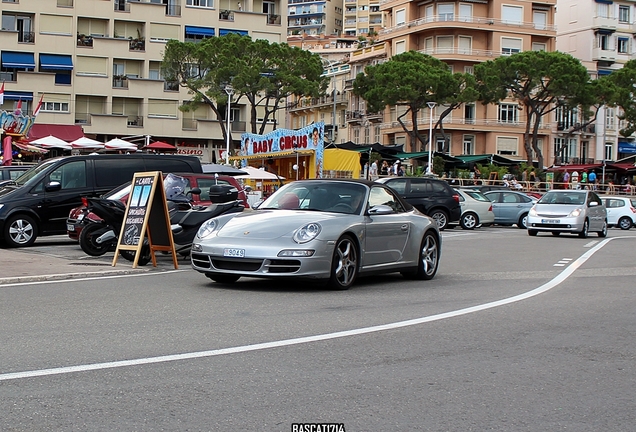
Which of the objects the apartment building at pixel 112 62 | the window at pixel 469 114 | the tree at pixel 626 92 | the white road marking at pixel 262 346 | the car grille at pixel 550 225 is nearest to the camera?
the white road marking at pixel 262 346

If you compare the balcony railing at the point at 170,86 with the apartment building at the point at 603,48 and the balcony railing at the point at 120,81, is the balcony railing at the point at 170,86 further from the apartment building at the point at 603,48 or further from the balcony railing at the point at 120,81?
the apartment building at the point at 603,48

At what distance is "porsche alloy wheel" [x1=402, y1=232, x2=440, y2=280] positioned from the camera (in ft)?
45.1

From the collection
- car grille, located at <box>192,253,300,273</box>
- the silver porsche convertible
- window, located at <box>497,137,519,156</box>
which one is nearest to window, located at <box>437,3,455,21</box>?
window, located at <box>497,137,519,156</box>

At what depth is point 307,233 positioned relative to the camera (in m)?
11.6

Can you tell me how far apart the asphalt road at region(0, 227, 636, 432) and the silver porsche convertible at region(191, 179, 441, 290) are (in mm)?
304

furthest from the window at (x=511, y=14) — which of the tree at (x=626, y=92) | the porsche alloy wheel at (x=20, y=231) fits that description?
the porsche alloy wheel at (x=20, y=231)

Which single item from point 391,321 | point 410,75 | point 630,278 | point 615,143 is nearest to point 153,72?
point 410,75

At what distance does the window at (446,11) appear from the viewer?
83.5 m

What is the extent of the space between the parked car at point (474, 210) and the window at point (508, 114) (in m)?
50.7

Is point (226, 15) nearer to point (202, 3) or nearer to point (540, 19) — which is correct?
point (202, 3)

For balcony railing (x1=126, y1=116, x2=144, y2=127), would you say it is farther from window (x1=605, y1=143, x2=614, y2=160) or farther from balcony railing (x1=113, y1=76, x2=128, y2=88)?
window (x1=605, y1=143, x2=614, y2=160)

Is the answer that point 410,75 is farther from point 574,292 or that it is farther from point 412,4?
point 574,292

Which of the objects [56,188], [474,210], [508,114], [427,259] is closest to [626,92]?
[508,114]

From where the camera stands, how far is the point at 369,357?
728cm
